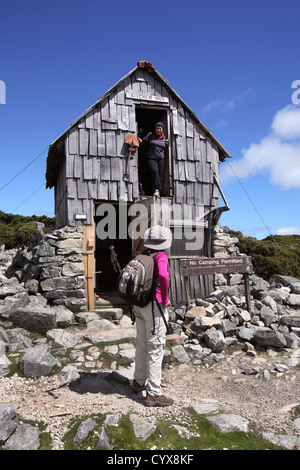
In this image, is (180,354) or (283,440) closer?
(283,440)

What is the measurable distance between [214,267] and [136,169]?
152 inches

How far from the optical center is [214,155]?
37.4 ft

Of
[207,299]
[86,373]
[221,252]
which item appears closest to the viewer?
[86,373]

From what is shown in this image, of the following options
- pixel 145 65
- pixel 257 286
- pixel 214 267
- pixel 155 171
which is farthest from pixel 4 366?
pixel 145 65

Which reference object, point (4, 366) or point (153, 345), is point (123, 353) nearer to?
point (4, 366)

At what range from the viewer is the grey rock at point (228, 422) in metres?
3.89

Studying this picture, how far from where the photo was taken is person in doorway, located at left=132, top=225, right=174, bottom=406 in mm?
4434

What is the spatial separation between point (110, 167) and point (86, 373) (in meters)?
6.30

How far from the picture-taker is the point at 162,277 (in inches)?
176

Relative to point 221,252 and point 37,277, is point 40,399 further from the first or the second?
point 221,252

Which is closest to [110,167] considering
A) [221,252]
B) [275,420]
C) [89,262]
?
Result: [89,262]

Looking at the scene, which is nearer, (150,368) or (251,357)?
(150,368)

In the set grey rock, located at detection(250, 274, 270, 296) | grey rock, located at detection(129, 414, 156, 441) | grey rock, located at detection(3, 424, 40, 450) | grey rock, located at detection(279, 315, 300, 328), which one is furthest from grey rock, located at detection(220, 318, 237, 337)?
grey rock, located at detection(3, 424, 40, 450)

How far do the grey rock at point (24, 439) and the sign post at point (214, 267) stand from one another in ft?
18.8
